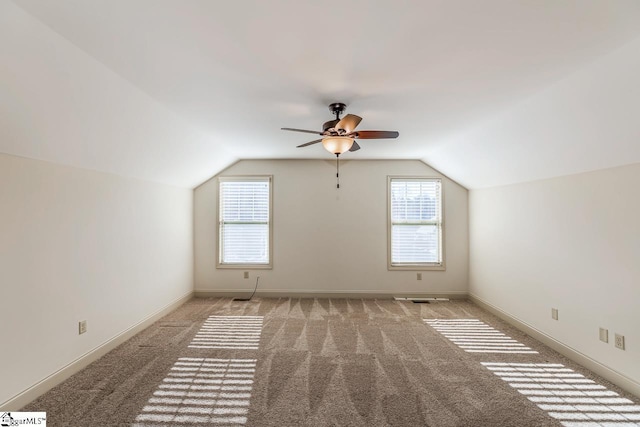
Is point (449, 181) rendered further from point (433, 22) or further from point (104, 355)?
point (104, 355)

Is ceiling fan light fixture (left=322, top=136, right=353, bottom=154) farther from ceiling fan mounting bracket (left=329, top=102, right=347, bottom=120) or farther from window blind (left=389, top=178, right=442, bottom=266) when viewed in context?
window blind (left=389, top=178, right=442, bottom=266)

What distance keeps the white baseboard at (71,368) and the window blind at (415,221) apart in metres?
4.02

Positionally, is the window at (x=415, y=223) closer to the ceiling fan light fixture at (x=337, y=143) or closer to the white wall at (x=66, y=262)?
the ceiling fan light fixture at (x=337, y=143)

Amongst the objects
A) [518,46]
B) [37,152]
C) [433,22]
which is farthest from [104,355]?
[518,46]

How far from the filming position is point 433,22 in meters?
1.69

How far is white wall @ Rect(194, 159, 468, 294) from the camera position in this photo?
5.37 metres

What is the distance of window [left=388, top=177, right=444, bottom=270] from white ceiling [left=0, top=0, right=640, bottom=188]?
1964mm

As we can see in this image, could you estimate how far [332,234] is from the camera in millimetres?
5418

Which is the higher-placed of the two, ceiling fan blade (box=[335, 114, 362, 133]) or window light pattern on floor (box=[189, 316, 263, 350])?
ceiling fan blade (box=[335, 114, 362, 133])

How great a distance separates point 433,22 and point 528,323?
3.78 meters

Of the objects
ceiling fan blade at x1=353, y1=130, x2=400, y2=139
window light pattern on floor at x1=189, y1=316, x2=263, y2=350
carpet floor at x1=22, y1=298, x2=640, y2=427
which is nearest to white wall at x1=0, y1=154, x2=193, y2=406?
carpet floor at x1=22, y1=298, x2=640, y2=427

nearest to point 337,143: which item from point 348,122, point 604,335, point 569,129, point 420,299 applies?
point 348,122

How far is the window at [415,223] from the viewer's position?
5.41 metres

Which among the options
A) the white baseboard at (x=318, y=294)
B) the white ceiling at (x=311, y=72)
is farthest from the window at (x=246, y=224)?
the white ceiling at (x=311, y=72)
